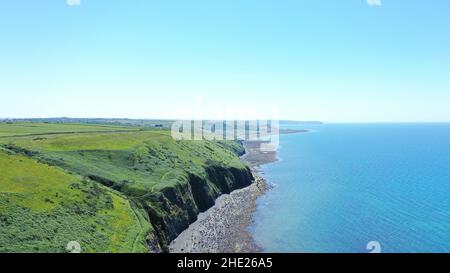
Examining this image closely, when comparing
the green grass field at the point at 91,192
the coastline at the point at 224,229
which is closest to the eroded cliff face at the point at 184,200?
the green grass field at the point at 91,192

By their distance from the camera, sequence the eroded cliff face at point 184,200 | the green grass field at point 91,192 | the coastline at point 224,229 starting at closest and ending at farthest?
the green grass field at point 91,192 < the coastline at point 224,229 < the eroded cliff face at point 184,200

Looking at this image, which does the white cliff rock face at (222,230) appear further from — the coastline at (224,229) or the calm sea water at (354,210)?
the calm sea water at (354,210)

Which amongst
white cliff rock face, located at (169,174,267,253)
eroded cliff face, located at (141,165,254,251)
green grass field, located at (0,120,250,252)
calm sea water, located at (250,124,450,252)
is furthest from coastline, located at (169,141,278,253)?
green grass field, located at (0,120,250,252)

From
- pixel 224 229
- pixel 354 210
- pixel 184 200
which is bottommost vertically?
pixel 224 229

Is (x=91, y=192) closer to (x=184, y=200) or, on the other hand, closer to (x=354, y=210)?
(x=184, y=200)

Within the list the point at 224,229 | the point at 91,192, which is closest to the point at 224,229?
the point at 224,229

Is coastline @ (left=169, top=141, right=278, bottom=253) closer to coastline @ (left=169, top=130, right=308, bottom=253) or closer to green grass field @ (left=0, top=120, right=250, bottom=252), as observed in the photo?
coastline @ (left=169, top=130, right=308, bottom=253)
